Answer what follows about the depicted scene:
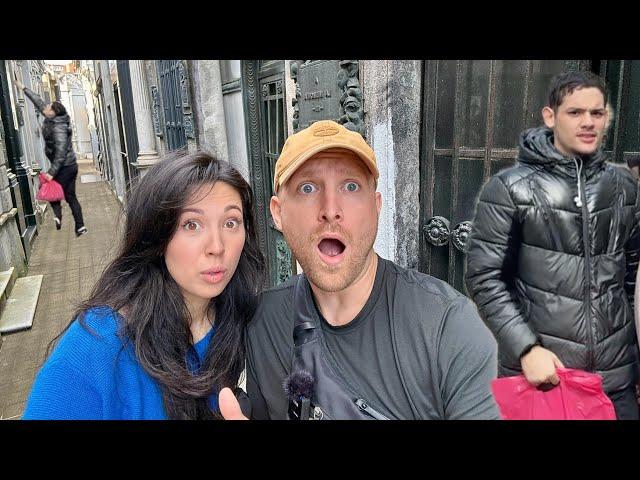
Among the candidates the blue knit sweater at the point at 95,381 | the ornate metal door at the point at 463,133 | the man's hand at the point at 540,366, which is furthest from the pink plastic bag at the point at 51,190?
the man's hand at the point at 540,366

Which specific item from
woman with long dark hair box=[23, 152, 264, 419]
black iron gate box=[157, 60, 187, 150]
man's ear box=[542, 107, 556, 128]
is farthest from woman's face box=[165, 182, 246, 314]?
black iron gate box=[157, 60, 187, 150]

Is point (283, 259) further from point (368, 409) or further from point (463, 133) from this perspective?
point (368, 409)

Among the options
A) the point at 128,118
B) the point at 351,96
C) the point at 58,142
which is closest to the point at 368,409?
the point at 351,96

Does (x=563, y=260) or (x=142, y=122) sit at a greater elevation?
(x=142, y=122)

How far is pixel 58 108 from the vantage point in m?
1.72

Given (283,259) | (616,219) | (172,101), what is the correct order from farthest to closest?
(172,101) < (283,259) < (616,219)

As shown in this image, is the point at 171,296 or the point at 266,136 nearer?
the point at 171,296

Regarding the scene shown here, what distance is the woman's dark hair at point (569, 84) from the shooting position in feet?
2.65

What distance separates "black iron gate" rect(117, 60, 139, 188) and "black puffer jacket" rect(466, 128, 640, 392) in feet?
8.02

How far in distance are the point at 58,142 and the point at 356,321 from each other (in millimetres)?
1318

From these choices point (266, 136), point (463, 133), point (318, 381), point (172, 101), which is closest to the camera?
point (318, 381)

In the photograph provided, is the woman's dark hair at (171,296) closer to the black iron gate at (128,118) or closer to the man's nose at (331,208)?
the man's nose at (331,208)

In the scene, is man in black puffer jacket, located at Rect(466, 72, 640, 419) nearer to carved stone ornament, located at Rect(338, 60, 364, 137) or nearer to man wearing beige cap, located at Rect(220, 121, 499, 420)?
man wearing beige cap, located at Rect(220, 121, 499, 420)

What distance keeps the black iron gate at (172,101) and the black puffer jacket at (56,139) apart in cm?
160
